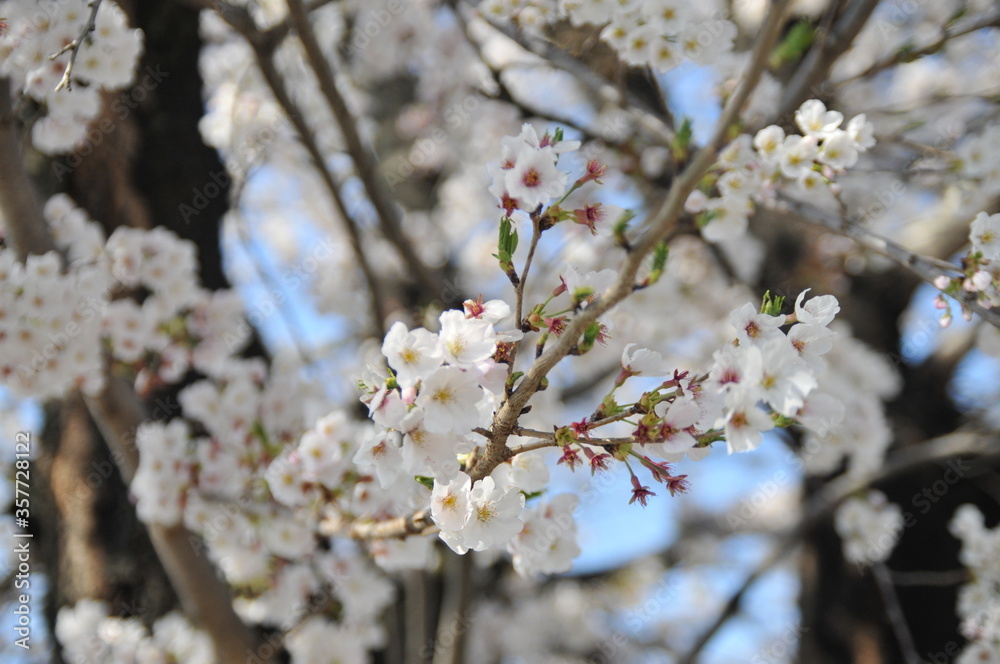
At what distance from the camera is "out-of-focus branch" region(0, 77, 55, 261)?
5.78ft

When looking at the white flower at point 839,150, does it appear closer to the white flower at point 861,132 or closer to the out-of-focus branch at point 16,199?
the white flower at point 861,132

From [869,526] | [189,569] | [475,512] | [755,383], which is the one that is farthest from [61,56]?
[869,526]

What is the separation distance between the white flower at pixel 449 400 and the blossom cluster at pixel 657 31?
1.26m

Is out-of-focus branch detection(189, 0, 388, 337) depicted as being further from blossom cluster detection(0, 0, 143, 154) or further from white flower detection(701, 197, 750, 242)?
white flower detection(701, 197, 750, 242)

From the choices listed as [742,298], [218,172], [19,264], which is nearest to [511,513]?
[19,264]

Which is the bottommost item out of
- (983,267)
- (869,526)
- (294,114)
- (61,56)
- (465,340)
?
(869,526)

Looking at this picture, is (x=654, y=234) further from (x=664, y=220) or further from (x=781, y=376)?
(x=781, y=376)

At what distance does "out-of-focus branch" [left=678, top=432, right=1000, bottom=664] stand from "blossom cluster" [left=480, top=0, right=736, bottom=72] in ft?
6.29

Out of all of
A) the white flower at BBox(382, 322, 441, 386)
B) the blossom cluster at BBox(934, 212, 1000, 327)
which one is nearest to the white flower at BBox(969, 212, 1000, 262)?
the blossom cluster at BBox(934, 212, 1000, 327)

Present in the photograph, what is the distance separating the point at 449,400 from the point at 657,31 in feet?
4.31

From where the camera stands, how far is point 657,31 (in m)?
1.78

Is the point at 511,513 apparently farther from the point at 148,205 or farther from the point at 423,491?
the point at 148,205

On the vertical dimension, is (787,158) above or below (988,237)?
above

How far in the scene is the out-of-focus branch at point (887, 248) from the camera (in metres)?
1.39
